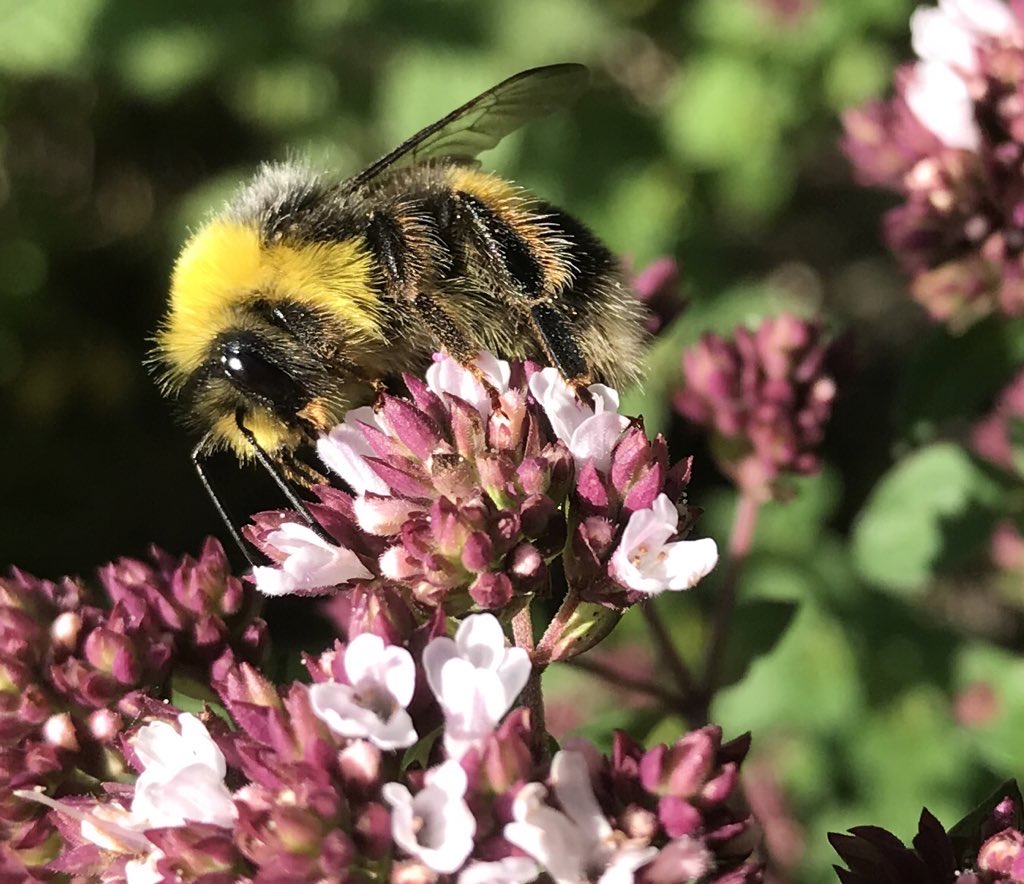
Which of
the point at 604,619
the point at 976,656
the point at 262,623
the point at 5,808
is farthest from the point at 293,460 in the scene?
the point at 976,656

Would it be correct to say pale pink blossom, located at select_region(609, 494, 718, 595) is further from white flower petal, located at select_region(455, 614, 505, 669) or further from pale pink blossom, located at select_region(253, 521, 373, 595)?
pale pink blossom, located at select_region(253, 521, 373, 595)

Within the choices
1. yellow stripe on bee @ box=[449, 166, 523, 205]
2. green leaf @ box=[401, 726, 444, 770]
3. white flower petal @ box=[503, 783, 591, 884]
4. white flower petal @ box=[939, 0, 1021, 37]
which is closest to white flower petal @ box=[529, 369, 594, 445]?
yellow stripe on bee @ box=[449, 166, 523, 205]

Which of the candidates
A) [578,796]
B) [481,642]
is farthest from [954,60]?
[578,796]

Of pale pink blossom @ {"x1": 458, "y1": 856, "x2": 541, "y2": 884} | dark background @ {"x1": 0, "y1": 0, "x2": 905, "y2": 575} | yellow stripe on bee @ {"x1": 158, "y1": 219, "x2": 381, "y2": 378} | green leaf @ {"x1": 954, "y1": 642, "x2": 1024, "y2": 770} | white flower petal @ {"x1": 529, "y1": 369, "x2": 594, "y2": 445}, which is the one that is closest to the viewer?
pale pink blossom @ {"x1": 458, "y1": 856, "x2": 541, "y2": 884}

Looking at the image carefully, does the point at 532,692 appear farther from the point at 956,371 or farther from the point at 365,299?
the point at 956,371

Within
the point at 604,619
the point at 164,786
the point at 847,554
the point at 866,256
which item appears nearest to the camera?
the point at 164,786

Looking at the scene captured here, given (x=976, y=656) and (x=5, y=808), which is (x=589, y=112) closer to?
(x=976, y=656)

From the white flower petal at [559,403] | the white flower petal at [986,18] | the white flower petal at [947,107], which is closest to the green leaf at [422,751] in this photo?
the white flower petal at [559,403]
